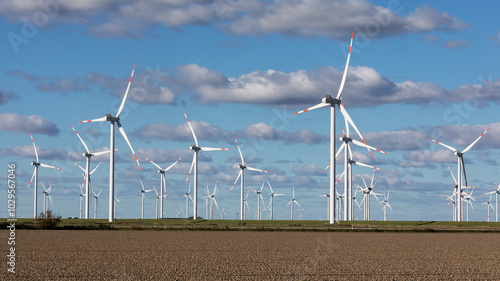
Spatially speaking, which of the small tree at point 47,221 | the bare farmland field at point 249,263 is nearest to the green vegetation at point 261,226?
the small tree at point 47,221

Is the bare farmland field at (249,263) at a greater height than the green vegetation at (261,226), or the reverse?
the bare farmland field at (249,263)

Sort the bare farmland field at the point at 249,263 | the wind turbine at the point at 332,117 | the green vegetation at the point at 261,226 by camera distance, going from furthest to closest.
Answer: the wind turbine at the point at 332,117
the green vegetation at the point at 261,226
the bare farmland field at the point at 249,263

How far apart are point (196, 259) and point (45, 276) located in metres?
12.5

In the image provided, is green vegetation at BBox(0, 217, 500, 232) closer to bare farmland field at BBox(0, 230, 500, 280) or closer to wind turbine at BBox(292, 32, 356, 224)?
wind turbine at BBox(292, 32, 356, 224)

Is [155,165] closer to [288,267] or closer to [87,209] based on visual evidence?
[87,209]

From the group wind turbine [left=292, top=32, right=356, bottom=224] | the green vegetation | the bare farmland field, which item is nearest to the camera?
the bare farmland field

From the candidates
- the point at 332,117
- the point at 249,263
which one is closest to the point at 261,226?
the point at 332,117

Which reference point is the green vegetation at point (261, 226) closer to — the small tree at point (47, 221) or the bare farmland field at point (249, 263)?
the small tree at point (47, 221)

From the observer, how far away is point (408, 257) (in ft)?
157

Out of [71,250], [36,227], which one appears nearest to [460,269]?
[71,250]

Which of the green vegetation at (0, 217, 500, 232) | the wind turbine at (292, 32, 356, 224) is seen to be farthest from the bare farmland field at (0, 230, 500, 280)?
the wind turbine at (292, 32, 356, 224)

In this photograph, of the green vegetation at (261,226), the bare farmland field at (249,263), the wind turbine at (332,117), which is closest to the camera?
the bare farmland field at (249,263)

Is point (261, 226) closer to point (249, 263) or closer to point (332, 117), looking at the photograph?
point (332, 117)

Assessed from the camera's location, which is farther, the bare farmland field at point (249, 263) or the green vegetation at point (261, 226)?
the green vegetation at point (261, 226)
